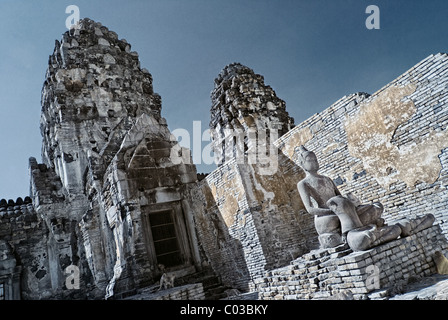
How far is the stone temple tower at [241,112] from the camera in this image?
47.4ft

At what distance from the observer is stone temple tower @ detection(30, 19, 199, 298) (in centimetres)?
763

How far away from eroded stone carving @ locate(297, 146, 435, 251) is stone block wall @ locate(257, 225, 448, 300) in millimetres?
125

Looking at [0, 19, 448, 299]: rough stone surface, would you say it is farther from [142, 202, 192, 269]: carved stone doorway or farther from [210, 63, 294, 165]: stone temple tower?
[210, 63, 294, 165]: stone temple tower

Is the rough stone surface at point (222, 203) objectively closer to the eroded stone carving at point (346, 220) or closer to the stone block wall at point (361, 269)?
the stone block wall at point (361, 269)

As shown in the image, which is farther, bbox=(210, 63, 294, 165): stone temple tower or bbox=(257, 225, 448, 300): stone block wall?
bbox=(210, 63, 294, 165): stone temple tower

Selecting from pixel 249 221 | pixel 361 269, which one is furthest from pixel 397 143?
pixel 361 269

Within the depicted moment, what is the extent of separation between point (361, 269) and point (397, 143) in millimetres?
4145

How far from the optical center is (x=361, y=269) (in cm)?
355

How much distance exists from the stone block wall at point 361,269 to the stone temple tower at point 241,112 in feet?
30.4

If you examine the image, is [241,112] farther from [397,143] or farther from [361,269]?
[361,269]

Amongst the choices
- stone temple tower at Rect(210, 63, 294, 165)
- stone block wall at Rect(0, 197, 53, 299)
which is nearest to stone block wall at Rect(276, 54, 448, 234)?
stone temple tower at Rect(210, 63, 294, 165)

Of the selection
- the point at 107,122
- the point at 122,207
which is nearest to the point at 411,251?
the point at 122,207
